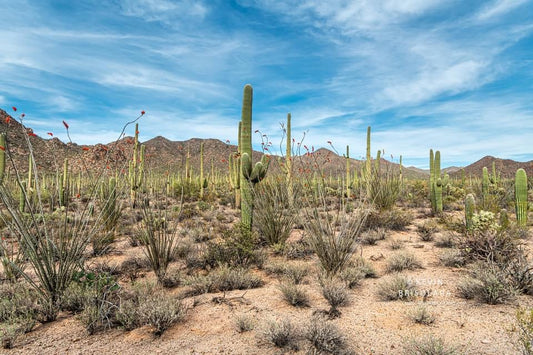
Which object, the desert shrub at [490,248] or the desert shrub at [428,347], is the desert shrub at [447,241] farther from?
the desert shrub at [428,347]

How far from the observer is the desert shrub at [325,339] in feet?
9.76

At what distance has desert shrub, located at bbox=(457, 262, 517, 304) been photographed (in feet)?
12.6

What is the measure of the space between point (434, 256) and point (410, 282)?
2.13 meters

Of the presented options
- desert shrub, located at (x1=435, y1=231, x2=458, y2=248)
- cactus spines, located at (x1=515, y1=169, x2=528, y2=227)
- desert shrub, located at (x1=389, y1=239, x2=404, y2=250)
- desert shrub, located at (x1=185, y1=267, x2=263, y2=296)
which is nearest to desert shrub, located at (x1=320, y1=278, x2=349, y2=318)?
desert shrub, located at (x1=185, y1=267, x2=263, y2=296)

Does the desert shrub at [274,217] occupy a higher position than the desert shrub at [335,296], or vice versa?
the desert shrub at [274,217]

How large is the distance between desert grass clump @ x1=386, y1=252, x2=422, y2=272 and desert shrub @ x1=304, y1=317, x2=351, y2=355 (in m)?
2.71

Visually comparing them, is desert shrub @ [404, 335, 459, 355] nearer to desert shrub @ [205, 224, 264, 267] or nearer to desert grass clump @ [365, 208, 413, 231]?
desert shrub @ [205, 224, 264, 267]

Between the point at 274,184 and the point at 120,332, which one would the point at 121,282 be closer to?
the point at 120,332

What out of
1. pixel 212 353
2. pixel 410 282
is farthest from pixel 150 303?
pixel 410 282

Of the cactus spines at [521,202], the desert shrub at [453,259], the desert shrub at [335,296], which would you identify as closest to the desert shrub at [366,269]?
the desert shrub at [335,296]

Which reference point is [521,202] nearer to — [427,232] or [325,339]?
[427,232]

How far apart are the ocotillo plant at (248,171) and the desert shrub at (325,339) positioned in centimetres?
377

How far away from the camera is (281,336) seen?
3102 mm

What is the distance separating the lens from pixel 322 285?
4.46 metres
